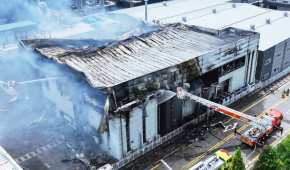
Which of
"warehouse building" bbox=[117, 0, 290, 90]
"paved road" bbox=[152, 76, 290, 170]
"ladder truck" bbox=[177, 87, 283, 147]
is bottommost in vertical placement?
"paved road" bbox=[152, 76, 290, 170]

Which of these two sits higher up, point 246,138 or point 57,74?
point 57,74

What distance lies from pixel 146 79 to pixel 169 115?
5.00m

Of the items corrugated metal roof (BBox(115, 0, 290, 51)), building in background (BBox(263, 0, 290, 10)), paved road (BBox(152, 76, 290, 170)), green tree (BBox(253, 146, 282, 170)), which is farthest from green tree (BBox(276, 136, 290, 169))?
building in background (BBox(263, 0, 290, 10))

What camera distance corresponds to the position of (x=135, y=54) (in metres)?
36.6

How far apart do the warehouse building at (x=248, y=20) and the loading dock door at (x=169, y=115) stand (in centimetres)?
1567

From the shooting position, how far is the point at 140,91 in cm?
3133

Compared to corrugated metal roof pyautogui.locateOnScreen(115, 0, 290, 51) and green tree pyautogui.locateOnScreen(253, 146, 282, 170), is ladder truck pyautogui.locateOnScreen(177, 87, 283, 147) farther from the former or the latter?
corrugated metal roof pyautogui.locateOnScreen(115, 0, 290, 51)

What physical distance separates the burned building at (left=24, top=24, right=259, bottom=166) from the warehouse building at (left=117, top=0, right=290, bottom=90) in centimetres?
439

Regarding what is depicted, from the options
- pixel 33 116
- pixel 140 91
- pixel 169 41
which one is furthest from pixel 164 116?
pixel 33 116

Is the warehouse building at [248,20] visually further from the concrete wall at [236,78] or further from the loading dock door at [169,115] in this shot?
the loading dock door at [169,115]

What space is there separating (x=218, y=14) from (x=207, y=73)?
28015mm

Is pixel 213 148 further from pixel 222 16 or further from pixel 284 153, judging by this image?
pixel 222 16

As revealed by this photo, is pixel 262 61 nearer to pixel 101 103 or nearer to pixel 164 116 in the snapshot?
pixel 164 116

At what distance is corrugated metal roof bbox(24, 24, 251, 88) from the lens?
1260 inches
